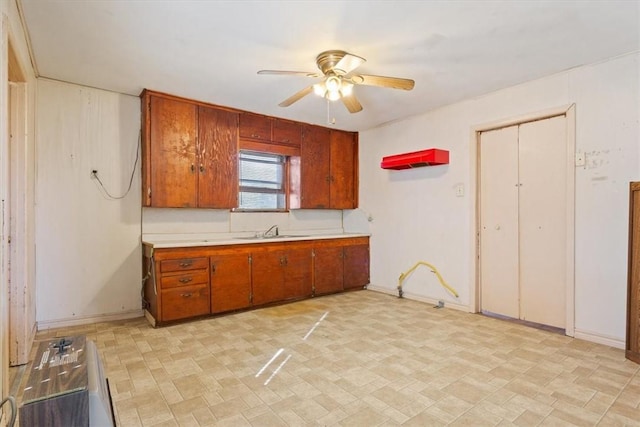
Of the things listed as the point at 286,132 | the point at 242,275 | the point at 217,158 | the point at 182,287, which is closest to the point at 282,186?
the point at 286,132

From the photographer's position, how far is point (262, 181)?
4910mm

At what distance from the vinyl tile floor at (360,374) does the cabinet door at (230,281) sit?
0.26m

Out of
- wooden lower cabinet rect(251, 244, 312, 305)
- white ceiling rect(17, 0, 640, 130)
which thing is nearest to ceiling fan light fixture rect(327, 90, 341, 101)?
white ceiling rect(17, 0, 640, 130)

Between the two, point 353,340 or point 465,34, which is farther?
point 353,340

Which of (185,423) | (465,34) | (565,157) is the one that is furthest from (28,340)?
(565,157)

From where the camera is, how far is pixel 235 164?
14.2 feet

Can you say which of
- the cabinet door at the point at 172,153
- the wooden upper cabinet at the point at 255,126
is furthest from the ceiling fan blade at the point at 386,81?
the cabinet door at the point at 172,153

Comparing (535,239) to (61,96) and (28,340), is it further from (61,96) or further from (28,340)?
(61,96)

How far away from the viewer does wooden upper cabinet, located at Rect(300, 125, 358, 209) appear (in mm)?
5039

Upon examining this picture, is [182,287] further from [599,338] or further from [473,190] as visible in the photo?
[599,338]

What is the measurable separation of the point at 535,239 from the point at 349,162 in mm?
2871

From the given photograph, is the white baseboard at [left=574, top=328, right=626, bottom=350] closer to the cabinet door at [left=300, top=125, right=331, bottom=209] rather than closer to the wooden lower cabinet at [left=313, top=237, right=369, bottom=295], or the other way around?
the wooden lower cabinet at [left=313, top=237, right=369, bottom=295]

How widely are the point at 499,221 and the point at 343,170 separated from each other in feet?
7.99

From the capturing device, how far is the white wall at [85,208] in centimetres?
344
